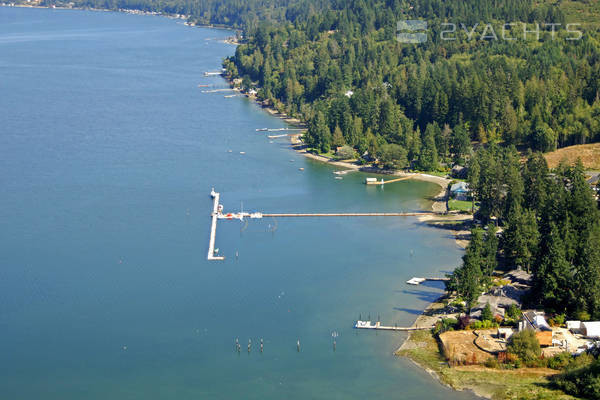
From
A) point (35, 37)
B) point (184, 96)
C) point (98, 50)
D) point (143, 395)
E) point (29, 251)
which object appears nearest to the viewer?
point (143, 395)

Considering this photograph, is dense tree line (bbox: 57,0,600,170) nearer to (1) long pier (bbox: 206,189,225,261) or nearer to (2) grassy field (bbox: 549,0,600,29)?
(2) grassy field (bbox: 549,0,600,29)

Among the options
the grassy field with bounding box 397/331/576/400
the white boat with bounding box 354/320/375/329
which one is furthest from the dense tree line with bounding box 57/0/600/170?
the grassy field with bounding box 397/331/576/400

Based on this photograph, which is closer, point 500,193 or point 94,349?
point 94,349

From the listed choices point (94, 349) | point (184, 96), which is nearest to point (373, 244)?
point (94, 349)

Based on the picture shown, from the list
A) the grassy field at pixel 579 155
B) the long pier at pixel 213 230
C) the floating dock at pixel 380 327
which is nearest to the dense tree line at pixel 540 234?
the floating dock at pixel 380 327

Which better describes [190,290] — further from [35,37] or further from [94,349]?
[35,37]

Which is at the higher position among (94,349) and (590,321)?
(590,321)
